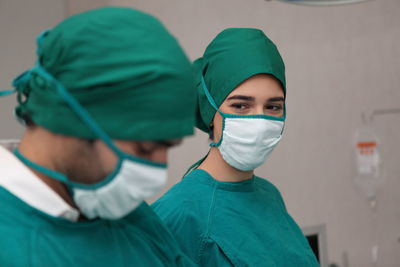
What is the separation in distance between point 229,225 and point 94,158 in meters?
0.61

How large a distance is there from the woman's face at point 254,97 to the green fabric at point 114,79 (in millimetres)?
541

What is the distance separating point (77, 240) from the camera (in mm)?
751

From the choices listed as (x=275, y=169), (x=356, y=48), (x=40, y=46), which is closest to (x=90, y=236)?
(x=40, y=46)

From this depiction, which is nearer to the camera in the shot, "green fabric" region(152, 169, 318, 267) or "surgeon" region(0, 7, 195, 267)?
"surgeon" region(0, 7, 195, 267)

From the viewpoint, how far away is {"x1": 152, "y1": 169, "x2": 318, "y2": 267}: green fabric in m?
1.14

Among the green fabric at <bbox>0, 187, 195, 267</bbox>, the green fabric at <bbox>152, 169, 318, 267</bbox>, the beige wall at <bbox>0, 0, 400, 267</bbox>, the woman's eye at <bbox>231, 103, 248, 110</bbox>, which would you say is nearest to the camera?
the green fabric at <bbox>0, 187, 195, 267</bbox>

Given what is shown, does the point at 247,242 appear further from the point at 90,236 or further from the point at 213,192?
the point at 90,236

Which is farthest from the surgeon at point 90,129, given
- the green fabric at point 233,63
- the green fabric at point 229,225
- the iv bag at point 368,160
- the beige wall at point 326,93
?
the iv bag at point 368,160

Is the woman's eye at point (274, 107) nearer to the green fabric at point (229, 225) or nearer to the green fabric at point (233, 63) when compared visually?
the green fabric at point (233, 63)

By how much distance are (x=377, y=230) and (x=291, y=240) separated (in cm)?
164

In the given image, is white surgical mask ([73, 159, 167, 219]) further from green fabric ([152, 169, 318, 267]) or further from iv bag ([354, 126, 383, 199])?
iv bag ([354, 126, 383, 199])

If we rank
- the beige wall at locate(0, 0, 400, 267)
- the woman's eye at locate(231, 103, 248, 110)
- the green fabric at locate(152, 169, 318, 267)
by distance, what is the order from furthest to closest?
the beige wall at locate(0, 0, 400, 267) < the woman's eye at locate(231, 103, 248, 110) < the green fabric at locate(152, 169, 318, 267)

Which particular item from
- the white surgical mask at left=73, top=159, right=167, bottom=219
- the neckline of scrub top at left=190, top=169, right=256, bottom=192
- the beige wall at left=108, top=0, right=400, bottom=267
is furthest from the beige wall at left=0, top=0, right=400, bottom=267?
the white surgical mask at left=73, top=159, right=167, bottom=219

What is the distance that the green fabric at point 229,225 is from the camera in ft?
3.76
